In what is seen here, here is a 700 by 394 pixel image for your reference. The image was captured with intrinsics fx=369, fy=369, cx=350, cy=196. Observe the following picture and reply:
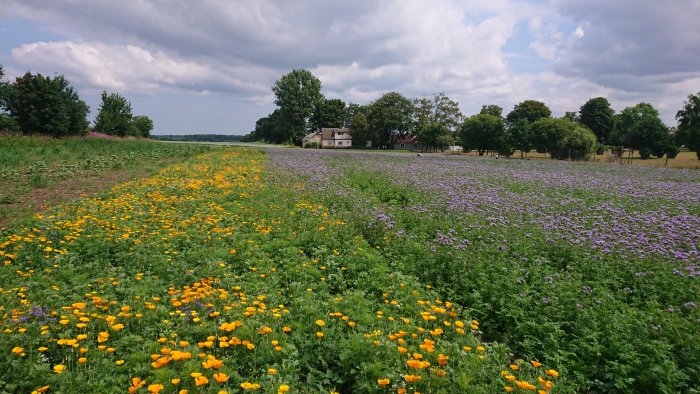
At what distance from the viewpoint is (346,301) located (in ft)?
16.0

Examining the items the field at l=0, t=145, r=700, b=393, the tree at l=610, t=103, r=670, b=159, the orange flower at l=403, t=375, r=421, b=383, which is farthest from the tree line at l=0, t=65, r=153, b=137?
the tree at l=610, t=103, r=670, b=159

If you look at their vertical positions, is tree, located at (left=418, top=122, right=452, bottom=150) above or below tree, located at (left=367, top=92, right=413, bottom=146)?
below

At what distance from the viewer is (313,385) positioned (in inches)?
148

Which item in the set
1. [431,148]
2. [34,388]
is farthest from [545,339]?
[431,148]

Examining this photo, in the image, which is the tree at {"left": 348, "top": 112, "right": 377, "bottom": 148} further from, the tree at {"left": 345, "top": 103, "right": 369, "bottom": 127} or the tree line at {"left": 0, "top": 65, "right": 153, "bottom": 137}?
the tree line at {"left": 0, "top": 65, "right": 153, "bottom": 137}

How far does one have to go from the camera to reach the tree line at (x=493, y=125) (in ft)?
195

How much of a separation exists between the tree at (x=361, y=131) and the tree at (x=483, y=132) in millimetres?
35661

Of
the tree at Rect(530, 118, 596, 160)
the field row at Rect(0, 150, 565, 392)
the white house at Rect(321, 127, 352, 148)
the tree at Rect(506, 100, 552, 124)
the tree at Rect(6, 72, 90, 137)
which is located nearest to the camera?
the field row at Rect(0, 150, 565, 392)

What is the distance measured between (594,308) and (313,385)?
3896 millimetres

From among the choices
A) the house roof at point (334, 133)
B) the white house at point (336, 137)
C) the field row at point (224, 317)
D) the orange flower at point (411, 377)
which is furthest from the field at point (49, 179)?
the house roof at point (334, 133)

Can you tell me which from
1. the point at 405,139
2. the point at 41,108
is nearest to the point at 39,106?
the point at 41,108

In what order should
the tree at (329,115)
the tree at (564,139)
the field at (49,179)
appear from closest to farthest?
the field at (49,179) → the tree at (564,139) → the tree at (329,115)

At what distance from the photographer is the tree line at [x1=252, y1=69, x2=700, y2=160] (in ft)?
195

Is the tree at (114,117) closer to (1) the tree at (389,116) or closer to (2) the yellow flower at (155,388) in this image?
(1) the tree at (389,116)
